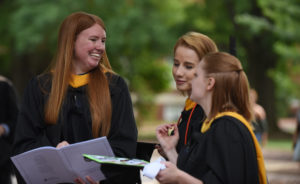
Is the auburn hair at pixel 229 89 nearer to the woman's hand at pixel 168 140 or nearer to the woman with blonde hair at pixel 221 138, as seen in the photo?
the woman with blonde hair at pixel 221 138

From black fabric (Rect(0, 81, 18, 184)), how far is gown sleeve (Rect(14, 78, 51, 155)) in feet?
5.59

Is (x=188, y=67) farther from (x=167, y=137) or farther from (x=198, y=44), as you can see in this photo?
(x=167, y=137)

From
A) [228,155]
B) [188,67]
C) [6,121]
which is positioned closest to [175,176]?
[228,155]

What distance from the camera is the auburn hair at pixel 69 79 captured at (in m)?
3.54

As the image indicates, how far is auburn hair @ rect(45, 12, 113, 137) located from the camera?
11.6 feet

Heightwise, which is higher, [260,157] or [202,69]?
[202,69]

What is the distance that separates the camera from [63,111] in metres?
3.57

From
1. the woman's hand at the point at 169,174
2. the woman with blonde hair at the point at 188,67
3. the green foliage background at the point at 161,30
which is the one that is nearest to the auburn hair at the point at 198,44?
the woman with blonde hair at the point at 188,67

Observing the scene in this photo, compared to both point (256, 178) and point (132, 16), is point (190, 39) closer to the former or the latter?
point (256, 178)

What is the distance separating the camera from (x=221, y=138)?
2.77 meters

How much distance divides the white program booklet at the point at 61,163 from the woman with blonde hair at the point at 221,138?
52 cm

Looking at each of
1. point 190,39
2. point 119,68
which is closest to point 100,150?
point 190,39

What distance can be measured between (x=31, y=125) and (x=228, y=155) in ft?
4.74

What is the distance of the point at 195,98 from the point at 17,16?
1842 centimetres
